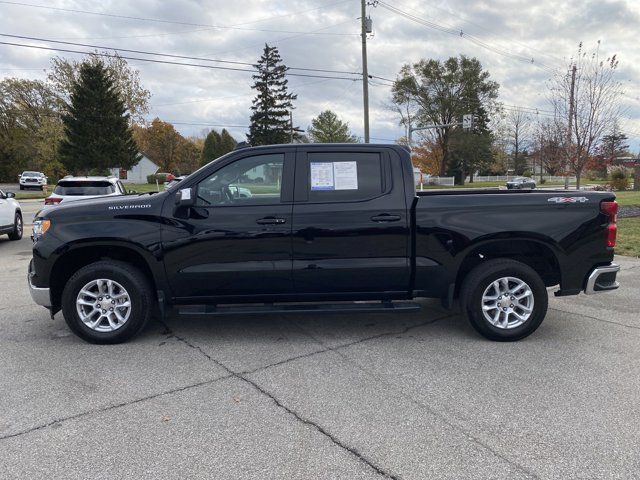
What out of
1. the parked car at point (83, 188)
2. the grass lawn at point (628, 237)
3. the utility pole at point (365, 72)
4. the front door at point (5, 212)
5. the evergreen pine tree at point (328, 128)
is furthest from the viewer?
the evergreen pine tree at point (328, 128)

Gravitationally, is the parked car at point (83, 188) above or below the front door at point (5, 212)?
above

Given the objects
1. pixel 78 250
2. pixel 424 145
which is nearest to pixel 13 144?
pixel 424 145

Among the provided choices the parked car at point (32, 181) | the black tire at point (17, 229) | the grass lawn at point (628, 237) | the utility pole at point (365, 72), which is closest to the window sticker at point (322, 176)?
the grass lawn at point (628, 237)

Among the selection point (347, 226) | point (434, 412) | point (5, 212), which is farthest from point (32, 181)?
point (434, 412)

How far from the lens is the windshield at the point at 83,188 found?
36.3 ft

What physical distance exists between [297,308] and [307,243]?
0.66 m

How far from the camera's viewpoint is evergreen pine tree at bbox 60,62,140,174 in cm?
3744

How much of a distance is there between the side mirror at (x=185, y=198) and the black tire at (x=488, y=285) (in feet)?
9.06

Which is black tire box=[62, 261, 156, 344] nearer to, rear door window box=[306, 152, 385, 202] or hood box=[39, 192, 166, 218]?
hood box=[39, 192, 166, 218]

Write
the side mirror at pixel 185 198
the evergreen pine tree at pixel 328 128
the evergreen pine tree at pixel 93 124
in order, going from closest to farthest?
the side mirror at pixel 185 198
the evergreen pine tree at pixel 93 124
the evergreen pine tree at pixel 328 128

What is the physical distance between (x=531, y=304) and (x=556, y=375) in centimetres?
88

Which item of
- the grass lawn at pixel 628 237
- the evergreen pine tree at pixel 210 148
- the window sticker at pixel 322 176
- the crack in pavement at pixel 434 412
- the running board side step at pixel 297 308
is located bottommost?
the crack in pavement at pixel 434 412

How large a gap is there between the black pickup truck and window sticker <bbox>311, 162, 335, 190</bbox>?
1 cm

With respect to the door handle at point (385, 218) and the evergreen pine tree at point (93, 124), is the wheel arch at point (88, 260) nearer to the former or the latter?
the door handle at point (385, 218)
